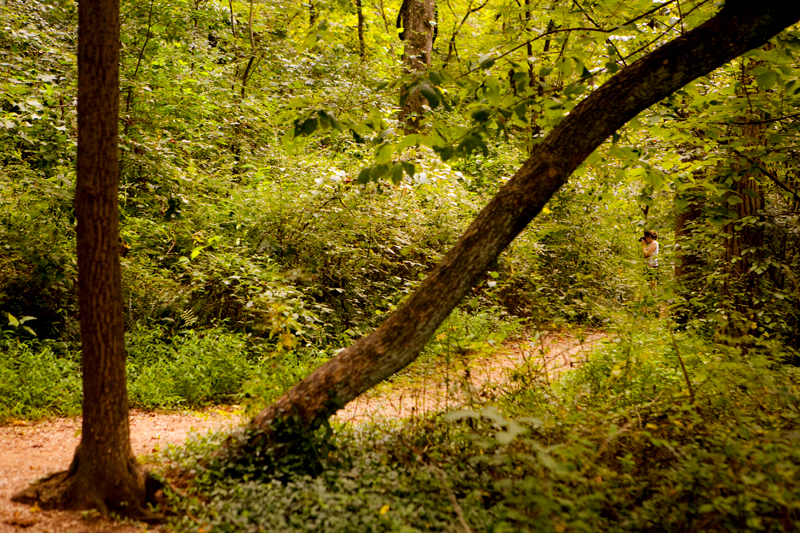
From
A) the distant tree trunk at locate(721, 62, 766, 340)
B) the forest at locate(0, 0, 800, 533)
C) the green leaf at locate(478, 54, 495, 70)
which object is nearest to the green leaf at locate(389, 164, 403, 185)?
the forest at locate(0, 0, 800, 533)

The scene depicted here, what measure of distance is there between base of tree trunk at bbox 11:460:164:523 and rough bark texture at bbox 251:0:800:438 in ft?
2.87

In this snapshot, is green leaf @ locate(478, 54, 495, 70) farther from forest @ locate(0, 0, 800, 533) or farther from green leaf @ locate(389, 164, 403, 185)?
green leaf @ locate(389, 164, 403, 185)

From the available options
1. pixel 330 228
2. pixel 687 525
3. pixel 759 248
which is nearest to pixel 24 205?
pixel 330 228

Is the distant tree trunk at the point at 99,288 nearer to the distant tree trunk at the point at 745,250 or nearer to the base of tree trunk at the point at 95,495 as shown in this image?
the base of tree trunk at the point at 95,495

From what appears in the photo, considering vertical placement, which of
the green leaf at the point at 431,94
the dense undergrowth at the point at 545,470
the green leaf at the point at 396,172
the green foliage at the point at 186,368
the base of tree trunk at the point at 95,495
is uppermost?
the green leaf at the point at 431,94

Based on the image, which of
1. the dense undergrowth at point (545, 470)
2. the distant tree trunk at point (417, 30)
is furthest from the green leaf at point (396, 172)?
the distant tree trunk at point (417, 30)

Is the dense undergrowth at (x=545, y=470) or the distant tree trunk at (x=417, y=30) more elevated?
the distant tree trunk at (x=417, y=30)

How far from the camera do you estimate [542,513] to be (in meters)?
2.83

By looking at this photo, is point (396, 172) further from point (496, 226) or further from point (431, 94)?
point (496, 226)

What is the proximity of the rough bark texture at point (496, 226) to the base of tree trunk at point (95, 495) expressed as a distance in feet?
2.87

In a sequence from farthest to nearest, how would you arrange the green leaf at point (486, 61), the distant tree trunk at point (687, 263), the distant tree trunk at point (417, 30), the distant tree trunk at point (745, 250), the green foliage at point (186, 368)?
1. the distant tree trunk at point (417, 30)
2. the distant tree trunk at point (687, 263)
3. the distant tree trunk at point (745, 250)
4. the green foliage at point (186, 368)
5. the green leaf at point (486, 61)

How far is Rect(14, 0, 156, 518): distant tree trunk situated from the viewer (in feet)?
11.7

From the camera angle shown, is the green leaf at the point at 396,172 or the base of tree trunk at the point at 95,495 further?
the green leaf at the point at 396,172

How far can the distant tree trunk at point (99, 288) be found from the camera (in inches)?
140
